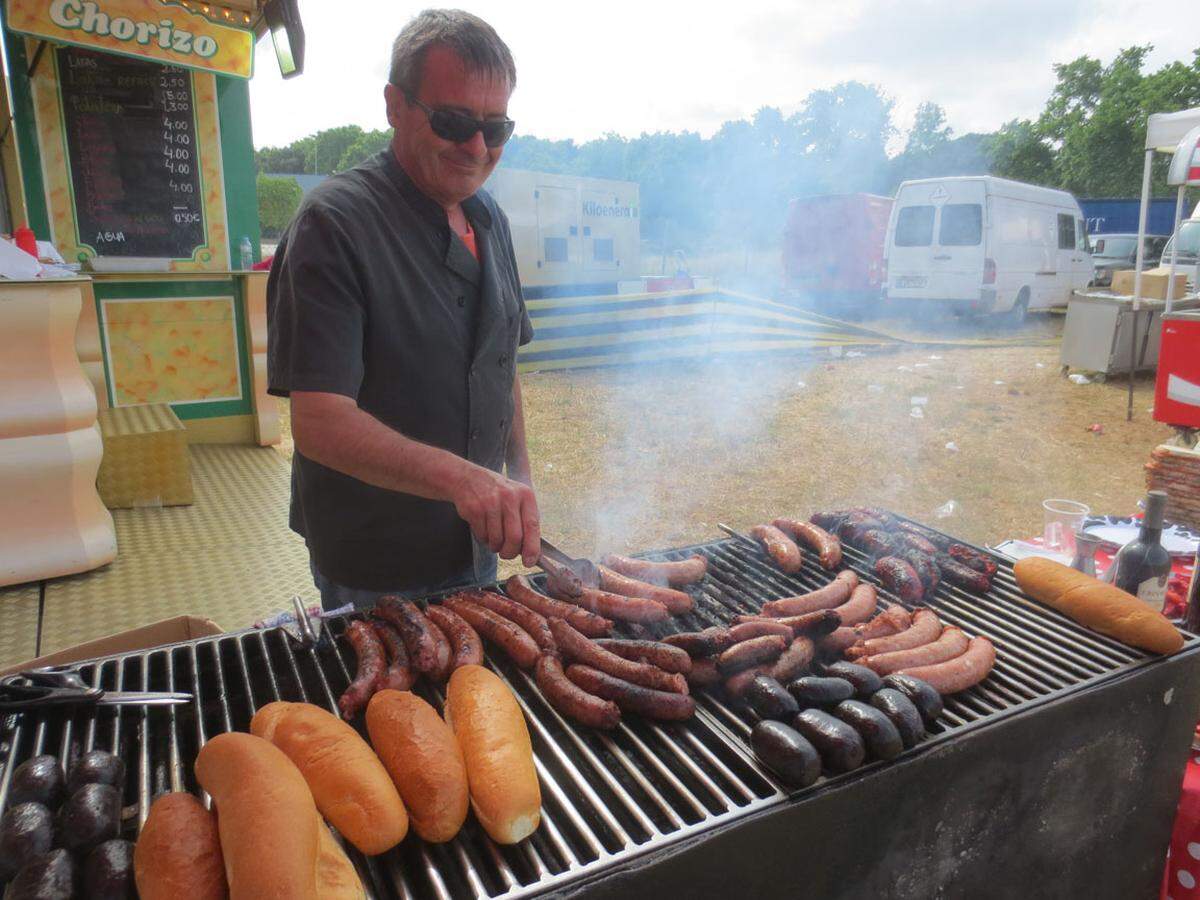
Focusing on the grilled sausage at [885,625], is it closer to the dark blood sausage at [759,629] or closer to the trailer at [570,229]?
the dark blood sausage at [759,629]

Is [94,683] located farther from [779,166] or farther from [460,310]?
[779,166]

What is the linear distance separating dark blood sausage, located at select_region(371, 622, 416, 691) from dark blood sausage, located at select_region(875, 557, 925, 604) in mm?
1624

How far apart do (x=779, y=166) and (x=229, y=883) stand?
10.5 meters

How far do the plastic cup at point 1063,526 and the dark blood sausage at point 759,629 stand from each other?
2217mm

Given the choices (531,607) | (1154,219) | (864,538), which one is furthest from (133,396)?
(1154,219)

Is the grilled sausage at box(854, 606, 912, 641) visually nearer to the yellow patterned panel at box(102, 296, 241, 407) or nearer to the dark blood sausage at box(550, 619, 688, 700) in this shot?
the dark blood sausage at box(550, 619, 688, 700)

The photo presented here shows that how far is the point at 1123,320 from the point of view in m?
11.8

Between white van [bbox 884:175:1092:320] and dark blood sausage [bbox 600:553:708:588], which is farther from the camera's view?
white van [bbox 884:175:1092:320]

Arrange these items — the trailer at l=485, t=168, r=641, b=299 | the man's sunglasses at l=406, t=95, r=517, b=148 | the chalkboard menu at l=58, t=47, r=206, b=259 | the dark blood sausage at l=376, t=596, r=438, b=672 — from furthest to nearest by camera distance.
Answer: the trailer at l=485, t=168, r=641, b=299, the chalkboard menu at l=58, t=47, r=206, b=259, the man's sunglasses at l=406, t=95, r=517, b=148, the dark blood sausage at l=376, t=596, r=438, b=672

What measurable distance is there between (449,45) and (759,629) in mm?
1972

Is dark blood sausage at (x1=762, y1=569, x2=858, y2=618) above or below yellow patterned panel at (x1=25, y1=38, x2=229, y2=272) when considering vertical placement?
below

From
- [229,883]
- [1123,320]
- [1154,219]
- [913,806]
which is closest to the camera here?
[229,883]

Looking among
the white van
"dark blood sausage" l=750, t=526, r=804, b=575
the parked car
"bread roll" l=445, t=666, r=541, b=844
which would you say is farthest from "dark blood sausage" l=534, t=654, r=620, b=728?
the parked car

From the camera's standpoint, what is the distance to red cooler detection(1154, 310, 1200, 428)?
262 inches
